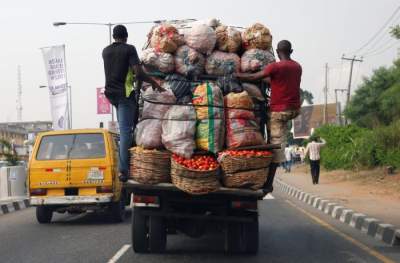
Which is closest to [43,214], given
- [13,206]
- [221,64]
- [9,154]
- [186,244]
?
[186,244]

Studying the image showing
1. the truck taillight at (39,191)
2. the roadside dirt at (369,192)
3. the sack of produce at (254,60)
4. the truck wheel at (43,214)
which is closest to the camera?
the sack of produce at (254,60)

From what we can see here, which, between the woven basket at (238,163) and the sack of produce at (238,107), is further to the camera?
the sack of produce at (238,107)

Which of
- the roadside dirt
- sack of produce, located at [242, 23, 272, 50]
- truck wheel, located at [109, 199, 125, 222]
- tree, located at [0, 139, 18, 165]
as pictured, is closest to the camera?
sack of produce, located at [242, 23, 272, 50]

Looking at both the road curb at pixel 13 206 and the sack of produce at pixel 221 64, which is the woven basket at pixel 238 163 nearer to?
the sack of produce at pixel 221 64

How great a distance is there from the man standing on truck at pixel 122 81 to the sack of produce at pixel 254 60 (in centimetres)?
136

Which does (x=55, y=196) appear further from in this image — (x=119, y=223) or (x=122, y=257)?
(x=122, y=257)

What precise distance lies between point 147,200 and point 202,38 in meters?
2.14

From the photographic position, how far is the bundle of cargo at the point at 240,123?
802 centimetres

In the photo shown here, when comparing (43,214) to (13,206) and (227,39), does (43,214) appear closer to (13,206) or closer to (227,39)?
(13,206)

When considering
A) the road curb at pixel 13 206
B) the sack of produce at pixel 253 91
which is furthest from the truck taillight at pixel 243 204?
the road curb at pixel 13 206

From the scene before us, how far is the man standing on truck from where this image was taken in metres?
8.58

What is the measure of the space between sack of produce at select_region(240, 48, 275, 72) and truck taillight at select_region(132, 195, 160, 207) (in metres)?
1.99

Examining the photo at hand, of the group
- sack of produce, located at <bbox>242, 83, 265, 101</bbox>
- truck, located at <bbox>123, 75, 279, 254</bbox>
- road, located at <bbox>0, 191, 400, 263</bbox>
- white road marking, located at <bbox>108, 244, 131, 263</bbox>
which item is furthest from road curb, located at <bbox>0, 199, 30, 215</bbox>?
sack of produce, located at <bbox>242, 83, 265, 101</bbox>

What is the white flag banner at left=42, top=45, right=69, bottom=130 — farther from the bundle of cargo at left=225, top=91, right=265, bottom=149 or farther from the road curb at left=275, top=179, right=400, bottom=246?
the bundle of cargo at left=225, top=91, right=265, bottom=149
